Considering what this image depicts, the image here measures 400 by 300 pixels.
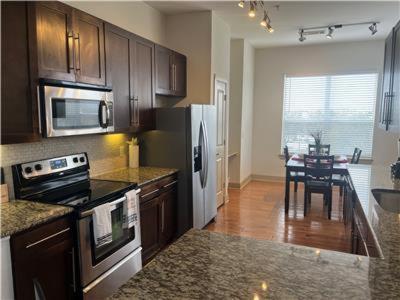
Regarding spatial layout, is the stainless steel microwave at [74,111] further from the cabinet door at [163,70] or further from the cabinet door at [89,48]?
the cabinet door at [163,70]

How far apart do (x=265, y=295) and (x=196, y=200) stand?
8.99 feet

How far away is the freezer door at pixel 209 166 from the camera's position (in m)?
3.90

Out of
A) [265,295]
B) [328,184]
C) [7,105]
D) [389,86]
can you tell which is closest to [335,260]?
[265,295]

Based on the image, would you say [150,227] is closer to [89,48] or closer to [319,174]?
[89,48]

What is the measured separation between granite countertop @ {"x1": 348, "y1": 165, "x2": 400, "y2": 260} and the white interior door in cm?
206

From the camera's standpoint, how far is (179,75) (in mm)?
4219

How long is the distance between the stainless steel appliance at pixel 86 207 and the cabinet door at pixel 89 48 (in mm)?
742

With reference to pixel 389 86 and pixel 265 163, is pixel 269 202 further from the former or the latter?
pixel 389 86

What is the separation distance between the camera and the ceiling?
158 inches

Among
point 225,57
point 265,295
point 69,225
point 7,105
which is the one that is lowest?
point 69,225

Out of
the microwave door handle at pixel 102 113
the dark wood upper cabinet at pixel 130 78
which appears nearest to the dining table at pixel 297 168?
the dark wood upper cabinet at pixel 130 78

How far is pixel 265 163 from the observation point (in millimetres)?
7039

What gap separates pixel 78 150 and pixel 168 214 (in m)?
1.19

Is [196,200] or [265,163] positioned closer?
[196,200]
